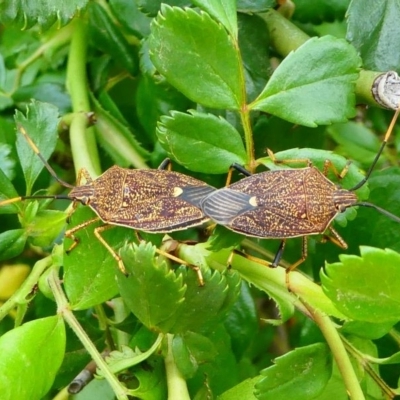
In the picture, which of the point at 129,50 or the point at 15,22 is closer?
the point at 15,22

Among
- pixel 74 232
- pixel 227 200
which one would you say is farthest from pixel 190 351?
pixel 227 200

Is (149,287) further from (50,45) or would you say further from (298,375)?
(50,45)

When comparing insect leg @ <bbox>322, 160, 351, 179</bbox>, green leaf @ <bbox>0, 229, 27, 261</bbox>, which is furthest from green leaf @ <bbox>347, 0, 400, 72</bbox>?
green leaf @ <bbox>0, 229, 27, 261</bbox>

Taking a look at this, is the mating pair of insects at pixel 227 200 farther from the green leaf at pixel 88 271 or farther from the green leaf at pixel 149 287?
the green leaf at pixel 149 287

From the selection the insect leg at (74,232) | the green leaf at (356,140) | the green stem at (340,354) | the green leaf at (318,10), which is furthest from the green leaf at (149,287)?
the green leaf at (356,140)

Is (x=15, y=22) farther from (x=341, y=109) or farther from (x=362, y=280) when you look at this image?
(x=362, y=280)

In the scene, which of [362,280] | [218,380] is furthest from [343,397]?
[362,280]

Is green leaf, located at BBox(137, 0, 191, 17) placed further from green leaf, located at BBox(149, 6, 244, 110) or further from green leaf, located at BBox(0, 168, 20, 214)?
green leaf, located at BBox(0, 168, 20, 214)
